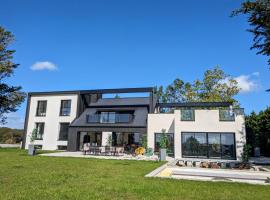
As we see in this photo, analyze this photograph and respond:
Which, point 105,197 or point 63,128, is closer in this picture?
point 105,197

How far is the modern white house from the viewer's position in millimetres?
20655

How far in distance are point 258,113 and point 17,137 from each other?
4127cm

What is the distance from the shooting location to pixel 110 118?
82.1 ft

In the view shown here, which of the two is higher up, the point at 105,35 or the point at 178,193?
the point at 105,35

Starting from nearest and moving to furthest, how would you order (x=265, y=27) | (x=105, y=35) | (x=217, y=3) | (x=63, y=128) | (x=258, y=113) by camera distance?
(x=265, y=27) → (x=217, y=3) → (x=105, y=35) → (x=258, y=113) → (x=63, y=128)

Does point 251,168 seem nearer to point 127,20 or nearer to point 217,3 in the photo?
point 217,3

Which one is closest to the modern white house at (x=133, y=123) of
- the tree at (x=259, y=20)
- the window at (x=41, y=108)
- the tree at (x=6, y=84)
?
the window at (x=41, y=108)

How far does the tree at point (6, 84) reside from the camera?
2978cm

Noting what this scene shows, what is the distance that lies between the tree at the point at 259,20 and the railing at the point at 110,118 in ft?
46.2

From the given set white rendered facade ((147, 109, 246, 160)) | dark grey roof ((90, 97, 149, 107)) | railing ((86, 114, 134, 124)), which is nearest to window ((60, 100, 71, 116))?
dark grey roof ((90, 97, 149, 107))

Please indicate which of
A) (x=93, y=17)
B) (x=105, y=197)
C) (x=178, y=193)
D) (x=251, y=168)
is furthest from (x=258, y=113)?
(x=105, y=197)

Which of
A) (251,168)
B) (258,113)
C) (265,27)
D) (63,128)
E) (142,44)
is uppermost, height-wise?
(142,44)

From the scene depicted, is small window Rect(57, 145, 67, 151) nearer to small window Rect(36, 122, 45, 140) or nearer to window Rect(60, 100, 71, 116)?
small window Rect(36, 122, 45, 140)

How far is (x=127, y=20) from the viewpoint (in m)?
16.3
